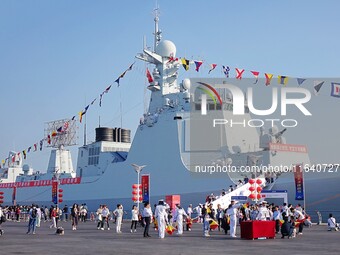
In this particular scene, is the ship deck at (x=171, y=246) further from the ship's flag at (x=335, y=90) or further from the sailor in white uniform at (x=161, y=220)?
the ship's flag at (x=335, y=90)

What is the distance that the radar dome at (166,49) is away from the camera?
44.2m

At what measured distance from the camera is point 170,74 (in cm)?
4434

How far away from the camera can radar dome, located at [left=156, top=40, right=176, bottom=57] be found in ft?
145

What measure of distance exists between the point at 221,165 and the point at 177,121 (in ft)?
18.2

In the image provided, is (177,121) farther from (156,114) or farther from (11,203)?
(11,203)

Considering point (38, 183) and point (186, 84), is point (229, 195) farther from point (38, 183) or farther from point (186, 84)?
point (38, 183)

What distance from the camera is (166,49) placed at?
4419 centimetres

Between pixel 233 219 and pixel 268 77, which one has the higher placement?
pixel 268 77

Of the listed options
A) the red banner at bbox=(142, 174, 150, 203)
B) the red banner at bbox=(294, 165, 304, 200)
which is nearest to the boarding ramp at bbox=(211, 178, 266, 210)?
the red banner at bbox=(294, 165, 304, 200)

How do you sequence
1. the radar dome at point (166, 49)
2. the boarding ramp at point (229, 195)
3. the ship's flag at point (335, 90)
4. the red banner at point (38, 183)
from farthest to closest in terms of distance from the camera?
the red banner at point (38, 183) → the radar dome at point (166, 49) → the boarding ramp at point (229, 195) → the ship's flag at point (335, 90)

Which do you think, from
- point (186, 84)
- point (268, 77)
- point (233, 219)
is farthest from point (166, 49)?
point (233, 219)

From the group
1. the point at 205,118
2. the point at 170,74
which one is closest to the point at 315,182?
the point at 205,118

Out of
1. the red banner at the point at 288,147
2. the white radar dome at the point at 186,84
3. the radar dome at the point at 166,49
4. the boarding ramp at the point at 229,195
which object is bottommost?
the boarding ramp at the point at 229,195

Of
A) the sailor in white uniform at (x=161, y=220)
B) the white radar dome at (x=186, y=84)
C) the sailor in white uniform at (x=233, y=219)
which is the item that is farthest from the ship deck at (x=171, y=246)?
the white radar dome at (x=186, y=84)
